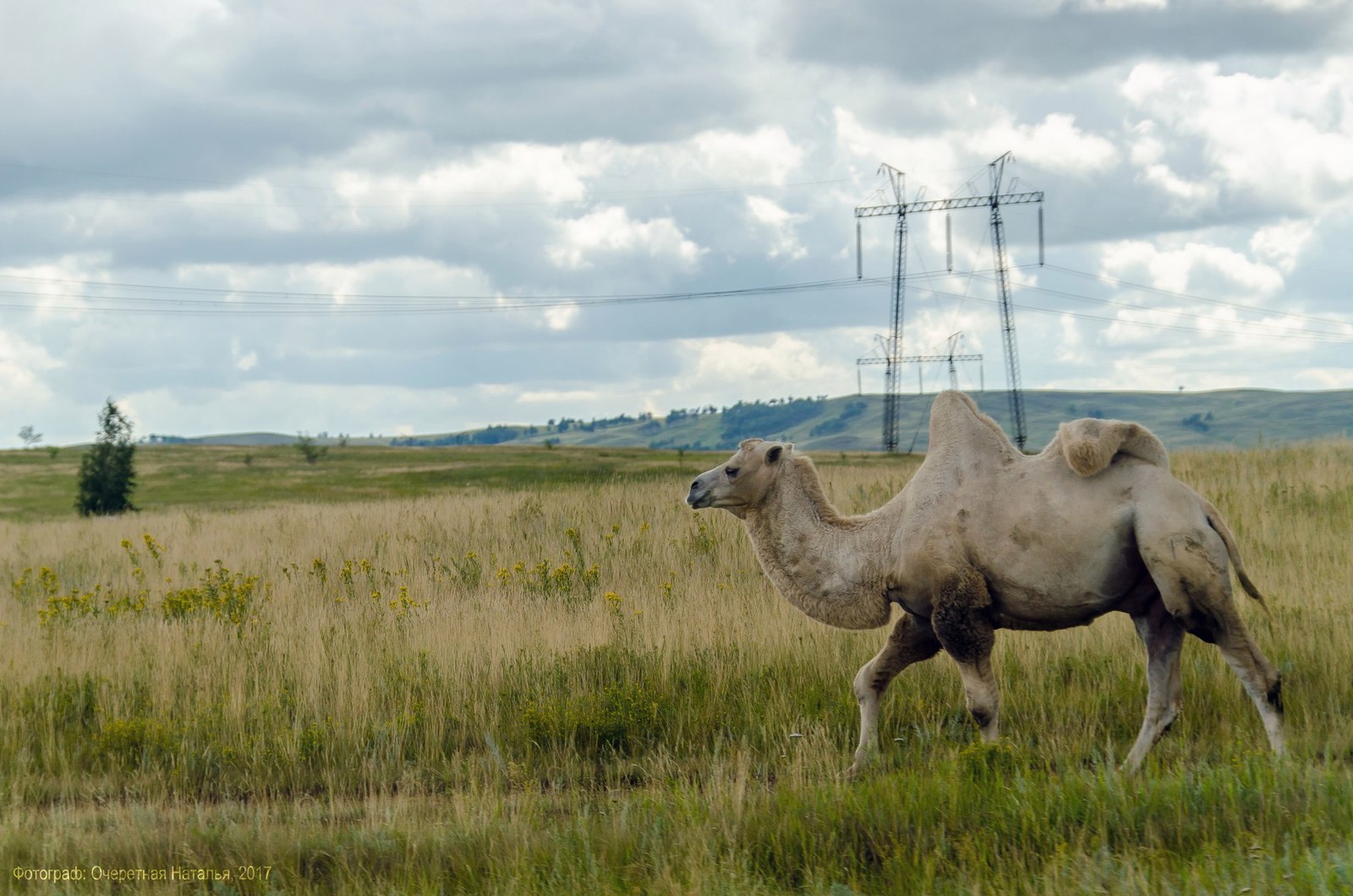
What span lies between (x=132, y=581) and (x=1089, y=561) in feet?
52.7

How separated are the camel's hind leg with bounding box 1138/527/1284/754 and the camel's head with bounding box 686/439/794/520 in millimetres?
2708

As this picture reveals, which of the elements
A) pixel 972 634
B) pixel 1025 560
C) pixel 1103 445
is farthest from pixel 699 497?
pixel 1103 445

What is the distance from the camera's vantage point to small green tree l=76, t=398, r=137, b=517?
47.8m

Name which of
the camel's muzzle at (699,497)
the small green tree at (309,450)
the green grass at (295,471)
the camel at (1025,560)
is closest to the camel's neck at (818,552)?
the camel at (1025,560)

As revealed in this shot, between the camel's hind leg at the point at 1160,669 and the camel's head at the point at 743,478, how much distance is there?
2.78 m

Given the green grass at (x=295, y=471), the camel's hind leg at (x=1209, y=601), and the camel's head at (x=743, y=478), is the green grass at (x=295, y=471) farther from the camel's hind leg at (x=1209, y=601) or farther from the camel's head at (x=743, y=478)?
the camel's hind leg at (x=1209, y=601)

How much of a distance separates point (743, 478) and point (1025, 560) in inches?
86.9

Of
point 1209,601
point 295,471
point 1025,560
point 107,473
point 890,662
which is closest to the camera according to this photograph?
point 1209,601

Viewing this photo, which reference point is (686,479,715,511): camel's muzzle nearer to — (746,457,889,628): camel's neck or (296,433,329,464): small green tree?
(746,457,889,628): camel's neck

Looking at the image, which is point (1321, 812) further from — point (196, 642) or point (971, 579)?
point (196, 642)

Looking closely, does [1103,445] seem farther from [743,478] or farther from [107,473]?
[107,473]

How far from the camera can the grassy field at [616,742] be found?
5398mm

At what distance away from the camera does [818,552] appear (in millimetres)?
8156

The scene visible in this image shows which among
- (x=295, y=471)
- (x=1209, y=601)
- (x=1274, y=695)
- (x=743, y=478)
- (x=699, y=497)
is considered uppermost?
(x=743, y=478)
